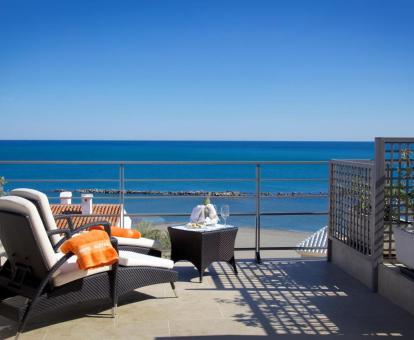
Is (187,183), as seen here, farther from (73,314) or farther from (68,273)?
(68,273)

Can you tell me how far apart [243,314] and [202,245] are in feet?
3.79

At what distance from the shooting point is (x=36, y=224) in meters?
3.80

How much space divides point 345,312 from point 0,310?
2.55 meters

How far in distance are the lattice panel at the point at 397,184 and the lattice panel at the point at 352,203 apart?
149 mm

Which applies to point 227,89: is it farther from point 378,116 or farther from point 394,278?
point 394,278

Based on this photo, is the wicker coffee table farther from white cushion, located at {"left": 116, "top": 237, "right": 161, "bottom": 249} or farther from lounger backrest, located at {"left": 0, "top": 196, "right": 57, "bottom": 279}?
lounger backrest, located at {"left": 0, "top": 196, "right": 57, "bottom": 279}

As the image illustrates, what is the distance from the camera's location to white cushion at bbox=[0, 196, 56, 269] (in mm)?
3789

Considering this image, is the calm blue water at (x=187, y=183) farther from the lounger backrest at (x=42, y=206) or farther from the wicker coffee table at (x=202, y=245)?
the lounger backrest at (x=42, y=206)

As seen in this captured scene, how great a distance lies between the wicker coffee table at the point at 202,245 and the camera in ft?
17.9

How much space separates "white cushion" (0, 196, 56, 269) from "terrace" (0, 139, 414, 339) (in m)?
0.53

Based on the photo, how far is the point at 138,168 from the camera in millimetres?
45625

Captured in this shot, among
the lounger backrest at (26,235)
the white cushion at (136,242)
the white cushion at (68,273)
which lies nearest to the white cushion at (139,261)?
the white cushion at (68,273)

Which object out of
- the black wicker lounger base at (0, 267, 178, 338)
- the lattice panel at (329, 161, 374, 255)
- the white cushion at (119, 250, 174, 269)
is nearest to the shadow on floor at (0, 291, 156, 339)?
the black wicker lounger base at (0, 267, 178, 338)

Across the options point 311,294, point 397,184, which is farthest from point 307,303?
point 397,184
